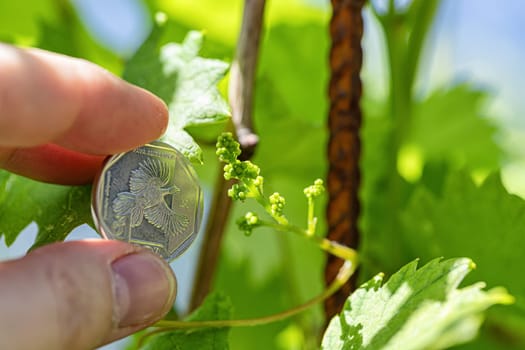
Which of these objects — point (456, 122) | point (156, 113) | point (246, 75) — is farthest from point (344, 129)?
point (456, 122)

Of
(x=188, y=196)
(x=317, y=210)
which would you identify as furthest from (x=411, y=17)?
(x=188, y=196)

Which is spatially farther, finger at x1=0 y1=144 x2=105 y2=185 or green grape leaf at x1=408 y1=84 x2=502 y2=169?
green grape leaf at x1=408 y1=84 x2=502 y2=169

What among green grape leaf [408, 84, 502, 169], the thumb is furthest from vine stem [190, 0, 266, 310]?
green grape leaf [408, 84, 502, 169]

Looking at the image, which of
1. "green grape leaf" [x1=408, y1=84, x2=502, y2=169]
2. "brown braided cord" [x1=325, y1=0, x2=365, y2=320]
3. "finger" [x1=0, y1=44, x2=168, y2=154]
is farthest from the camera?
"green grape leaf" [x1=408, y1=84, x2=502, y2=169]

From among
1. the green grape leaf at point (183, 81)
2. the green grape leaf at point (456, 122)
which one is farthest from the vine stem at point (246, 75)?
the green grape leaf at point (456, 122)

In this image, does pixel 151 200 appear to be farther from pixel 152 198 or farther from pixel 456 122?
pixel 456 122

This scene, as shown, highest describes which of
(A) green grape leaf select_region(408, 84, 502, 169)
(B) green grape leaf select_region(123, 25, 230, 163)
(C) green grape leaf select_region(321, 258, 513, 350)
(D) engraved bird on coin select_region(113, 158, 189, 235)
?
(A) green grape leaf select_region(408, 84, 502, 169)

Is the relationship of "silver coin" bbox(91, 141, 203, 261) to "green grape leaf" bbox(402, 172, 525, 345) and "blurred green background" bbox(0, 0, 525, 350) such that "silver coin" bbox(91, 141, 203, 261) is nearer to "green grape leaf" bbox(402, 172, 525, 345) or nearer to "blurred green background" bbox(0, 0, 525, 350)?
"blurred green background" bbox(0, 0, 525, 350)
